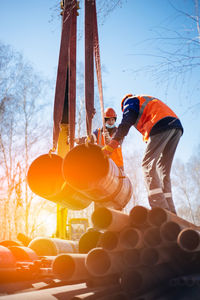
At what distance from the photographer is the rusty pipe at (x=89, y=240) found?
2.77 meters

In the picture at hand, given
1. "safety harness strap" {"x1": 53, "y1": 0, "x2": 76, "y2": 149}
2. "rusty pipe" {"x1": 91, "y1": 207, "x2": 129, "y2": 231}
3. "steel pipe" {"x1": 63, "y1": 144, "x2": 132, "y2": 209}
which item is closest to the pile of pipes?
"rusty pipe" {"x1": 91, "y1": 207, "x2": 129, "y2": 231}

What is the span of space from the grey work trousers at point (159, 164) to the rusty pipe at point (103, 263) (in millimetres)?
1689

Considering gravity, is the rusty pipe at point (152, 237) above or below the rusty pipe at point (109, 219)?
below

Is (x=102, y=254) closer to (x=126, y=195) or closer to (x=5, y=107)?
(x=126, y=195)

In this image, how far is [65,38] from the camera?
3391 mm

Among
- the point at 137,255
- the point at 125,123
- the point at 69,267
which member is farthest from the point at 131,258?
the point at 125,123

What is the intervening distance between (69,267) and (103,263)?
9.0 inches

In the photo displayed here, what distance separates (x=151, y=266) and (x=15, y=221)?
11.9 metres

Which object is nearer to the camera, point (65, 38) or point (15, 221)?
point (65, 38)

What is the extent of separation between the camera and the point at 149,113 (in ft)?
11.7

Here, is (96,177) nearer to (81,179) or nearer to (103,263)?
(81,179)

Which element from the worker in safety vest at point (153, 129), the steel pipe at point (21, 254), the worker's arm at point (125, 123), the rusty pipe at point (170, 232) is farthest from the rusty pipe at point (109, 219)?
the worker in safety vest at point (153, 129)

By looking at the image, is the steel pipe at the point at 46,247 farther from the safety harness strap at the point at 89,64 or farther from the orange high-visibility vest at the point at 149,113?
the orange high-visibility vest at the point at 149,113

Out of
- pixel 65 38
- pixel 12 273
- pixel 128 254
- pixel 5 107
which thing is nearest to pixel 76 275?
pixel 128 254
